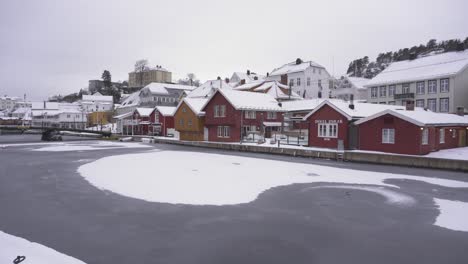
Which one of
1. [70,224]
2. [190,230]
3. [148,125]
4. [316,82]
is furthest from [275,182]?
[316,82]

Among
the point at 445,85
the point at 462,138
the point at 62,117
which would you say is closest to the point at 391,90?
the point at 445,85

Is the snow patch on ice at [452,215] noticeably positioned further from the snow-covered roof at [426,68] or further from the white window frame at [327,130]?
the snow-covered roof at [426,68]

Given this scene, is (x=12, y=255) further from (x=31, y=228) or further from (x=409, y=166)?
(x=409, y=166)

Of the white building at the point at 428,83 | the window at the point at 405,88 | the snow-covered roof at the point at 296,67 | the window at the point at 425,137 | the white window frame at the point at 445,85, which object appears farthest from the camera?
the snow-covered roof at the point at 296,67

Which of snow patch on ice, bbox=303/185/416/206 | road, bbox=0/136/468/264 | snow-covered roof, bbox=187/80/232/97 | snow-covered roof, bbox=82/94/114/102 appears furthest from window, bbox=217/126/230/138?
snow-covered roof, bbox=82/94/114/102

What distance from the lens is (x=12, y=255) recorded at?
9.10 meters

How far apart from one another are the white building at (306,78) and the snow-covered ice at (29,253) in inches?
2784

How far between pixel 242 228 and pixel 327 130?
27.4 meters

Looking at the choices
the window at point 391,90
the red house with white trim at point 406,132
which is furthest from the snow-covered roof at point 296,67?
the red house with white trim at point 406,132

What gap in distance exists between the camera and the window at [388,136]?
30.9m

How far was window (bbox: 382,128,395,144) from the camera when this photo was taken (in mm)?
30859

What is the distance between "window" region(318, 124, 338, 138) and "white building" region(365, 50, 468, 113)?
14.3 meters

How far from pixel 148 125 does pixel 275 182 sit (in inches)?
2228

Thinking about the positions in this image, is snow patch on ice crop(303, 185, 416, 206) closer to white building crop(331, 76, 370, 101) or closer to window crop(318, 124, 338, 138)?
window crop(318, 124, 338, 138)
